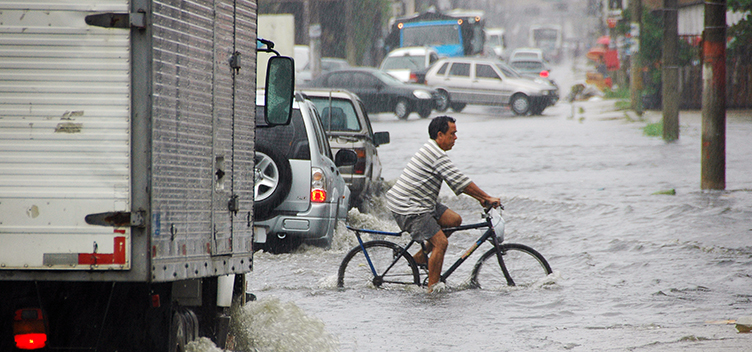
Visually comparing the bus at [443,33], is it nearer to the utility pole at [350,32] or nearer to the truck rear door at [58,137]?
the utility pole at [350,32]

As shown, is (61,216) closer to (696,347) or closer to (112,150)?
(112,150)

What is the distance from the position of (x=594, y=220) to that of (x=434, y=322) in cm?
591

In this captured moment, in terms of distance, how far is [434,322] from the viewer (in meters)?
6.62

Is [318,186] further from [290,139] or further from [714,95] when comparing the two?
[714,95]

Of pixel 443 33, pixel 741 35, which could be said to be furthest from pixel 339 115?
pixel 443 33

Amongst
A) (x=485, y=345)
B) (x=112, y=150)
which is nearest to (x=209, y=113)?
(x=112, y=150)

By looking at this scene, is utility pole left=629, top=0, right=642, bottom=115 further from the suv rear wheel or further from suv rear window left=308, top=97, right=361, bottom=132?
suv rear window left=308, top=97, right=361, bottom=132

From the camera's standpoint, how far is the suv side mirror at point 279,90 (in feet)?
17.7

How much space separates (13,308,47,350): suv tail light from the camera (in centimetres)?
370

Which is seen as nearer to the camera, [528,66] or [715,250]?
[715,250]

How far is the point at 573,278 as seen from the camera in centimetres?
855

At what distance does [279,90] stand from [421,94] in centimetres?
2218

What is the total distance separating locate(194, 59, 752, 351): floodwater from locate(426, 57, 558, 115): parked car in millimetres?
11665

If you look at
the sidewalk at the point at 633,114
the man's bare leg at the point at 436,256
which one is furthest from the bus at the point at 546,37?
the man's bare leg at the point at 436,256
